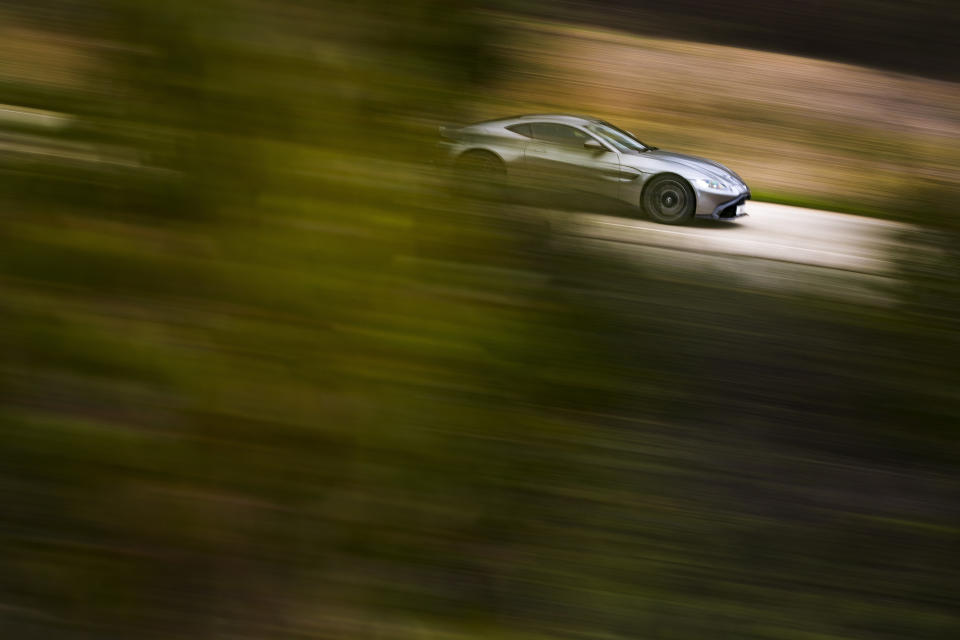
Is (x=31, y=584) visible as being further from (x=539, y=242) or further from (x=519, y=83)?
(x=519, y=83)

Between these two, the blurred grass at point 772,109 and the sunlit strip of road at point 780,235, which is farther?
the blurred grass at point 772,109

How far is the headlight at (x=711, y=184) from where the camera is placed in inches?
346

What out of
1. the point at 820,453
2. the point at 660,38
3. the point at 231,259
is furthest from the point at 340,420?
the point at 660,38

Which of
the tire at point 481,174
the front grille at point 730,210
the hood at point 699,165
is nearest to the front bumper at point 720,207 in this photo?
the front grille at point 730,210

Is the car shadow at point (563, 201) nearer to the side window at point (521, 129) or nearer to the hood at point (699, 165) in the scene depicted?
the side window at point (521, 129)

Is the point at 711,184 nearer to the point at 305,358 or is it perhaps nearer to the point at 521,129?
the point at 521,129

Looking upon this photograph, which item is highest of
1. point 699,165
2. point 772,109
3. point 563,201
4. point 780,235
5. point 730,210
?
point 772,109

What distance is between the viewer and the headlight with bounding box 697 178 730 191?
346 inches

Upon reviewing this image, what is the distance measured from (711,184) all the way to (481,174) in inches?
266

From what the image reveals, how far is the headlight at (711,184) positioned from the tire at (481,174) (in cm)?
662

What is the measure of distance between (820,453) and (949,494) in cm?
47

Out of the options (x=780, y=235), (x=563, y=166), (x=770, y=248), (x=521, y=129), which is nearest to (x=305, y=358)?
(x=521, y=129)

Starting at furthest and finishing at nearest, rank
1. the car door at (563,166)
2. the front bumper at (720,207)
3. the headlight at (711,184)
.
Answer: the headlight at (711,184)
the front bumper at (720,207)
the car door at (563,166)

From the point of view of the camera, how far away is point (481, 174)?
245 cm
